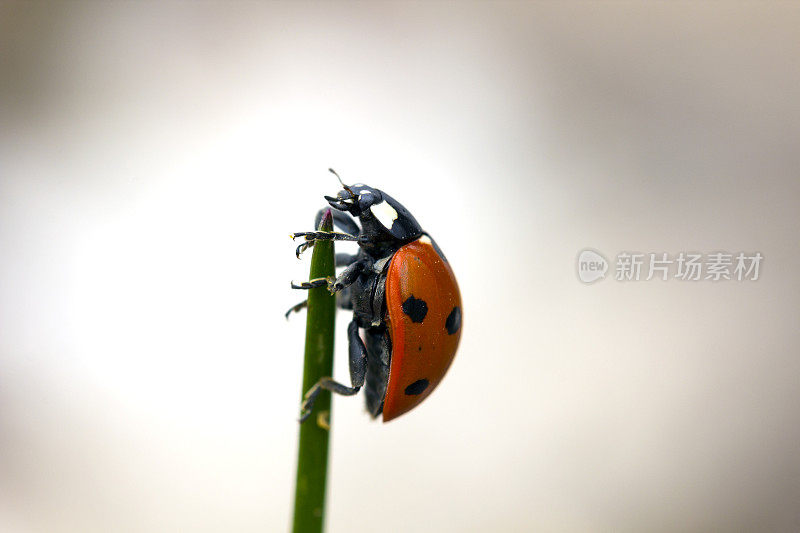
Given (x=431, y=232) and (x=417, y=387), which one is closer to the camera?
(x=417, y=387)

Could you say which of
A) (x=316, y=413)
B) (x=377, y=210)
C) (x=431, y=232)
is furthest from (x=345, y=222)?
(x=431, y=232)

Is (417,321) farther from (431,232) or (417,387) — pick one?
(431,232)

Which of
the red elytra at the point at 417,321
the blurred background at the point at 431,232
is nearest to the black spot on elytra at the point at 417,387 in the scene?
the red elytra at the point at 417,321

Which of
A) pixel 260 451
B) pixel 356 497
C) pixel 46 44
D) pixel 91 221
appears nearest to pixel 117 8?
pixel 46 44

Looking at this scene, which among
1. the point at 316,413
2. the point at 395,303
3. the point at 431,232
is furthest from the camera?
the point at 431,232

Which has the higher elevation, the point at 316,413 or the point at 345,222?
the point at 345,222

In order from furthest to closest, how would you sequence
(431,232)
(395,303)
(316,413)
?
(431,232), (395,303), (316,413)

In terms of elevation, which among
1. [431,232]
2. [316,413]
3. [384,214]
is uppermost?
[431,232]
